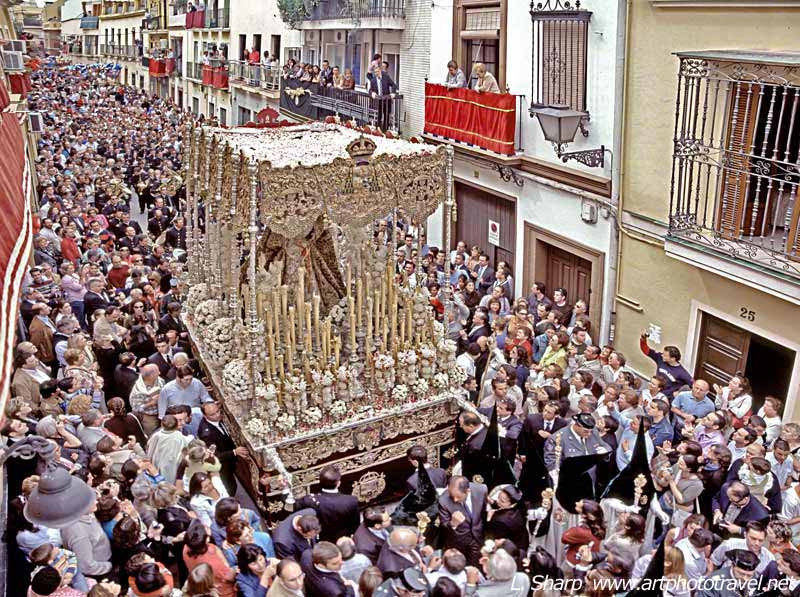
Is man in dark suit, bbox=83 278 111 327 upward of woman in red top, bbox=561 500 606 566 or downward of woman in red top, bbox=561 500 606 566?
upward

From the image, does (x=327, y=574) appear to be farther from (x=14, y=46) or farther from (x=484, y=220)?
(x=14, y=46)

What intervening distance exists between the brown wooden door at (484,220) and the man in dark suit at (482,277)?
2.70 ft

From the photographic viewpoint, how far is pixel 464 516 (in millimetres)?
5539

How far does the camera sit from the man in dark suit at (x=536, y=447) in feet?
21.2

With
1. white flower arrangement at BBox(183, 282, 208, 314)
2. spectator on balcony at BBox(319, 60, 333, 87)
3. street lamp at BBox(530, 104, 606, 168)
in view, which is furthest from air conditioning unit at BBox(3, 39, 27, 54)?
street lamp at BBox(530, 104, 606, 168)

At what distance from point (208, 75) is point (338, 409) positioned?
24379 mm

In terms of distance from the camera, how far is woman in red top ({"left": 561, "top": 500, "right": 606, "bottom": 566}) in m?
5.14

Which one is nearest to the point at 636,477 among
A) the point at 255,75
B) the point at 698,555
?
the point at 698,555

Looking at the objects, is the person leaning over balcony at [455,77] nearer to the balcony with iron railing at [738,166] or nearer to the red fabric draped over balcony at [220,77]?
the balcony with iron railing at [738,166]

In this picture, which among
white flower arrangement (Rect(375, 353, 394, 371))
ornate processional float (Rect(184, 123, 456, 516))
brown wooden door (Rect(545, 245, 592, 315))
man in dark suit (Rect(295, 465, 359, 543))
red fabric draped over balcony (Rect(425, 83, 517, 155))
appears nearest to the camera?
man in dark suit (Rect(295, 465, 359, 543))

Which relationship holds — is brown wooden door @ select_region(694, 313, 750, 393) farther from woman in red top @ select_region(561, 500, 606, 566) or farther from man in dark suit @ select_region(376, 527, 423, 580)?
man in dark suit @ select_region(376, 527, 423, 580)

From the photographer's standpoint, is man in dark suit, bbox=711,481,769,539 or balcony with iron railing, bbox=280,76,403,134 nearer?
man in dark suit, bbox=711,481,769,539

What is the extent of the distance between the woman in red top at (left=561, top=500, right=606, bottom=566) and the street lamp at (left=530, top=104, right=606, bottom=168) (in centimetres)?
602

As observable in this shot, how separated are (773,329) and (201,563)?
19.7 feet
